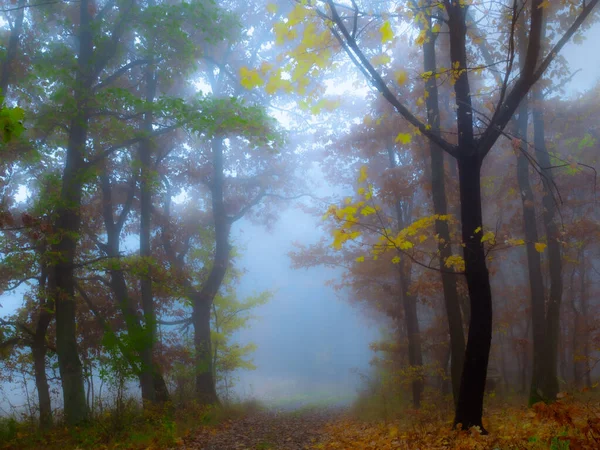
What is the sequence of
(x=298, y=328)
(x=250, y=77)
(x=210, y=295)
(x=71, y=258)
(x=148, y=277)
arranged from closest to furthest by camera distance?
(x=250, y=77)
(x=71, y=258)
(x=148, y=277)
(x=210, y=295)
(x=298, y=328)

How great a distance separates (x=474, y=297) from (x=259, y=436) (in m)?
5.55

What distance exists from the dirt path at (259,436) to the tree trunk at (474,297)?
3.08 meters

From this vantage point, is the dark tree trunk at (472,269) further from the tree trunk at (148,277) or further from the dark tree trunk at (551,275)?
the dark tree trunk at (551,275)

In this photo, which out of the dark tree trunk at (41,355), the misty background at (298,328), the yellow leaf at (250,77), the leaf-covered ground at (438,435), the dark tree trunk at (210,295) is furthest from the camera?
the misty background at (298,328)

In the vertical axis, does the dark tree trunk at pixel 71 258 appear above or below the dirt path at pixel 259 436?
above

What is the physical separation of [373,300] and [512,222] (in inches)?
202

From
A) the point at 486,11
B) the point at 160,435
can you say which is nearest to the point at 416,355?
the point at 160,435

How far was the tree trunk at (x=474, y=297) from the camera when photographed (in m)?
4.81

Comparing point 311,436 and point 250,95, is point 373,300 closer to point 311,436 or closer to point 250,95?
point 311,436

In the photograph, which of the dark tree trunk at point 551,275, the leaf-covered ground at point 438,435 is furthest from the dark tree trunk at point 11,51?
the dark tree trunk at point 551,275

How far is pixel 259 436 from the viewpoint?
8383mm

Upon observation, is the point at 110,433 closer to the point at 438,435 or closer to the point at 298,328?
the point at 438,435

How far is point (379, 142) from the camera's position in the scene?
1200cm

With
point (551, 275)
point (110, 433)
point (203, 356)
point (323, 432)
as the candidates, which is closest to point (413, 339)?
point (551, 275)
